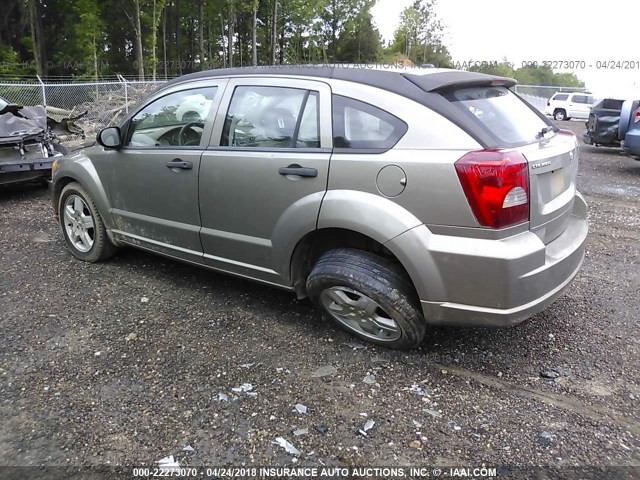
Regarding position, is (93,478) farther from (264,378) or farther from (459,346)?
(459,346)

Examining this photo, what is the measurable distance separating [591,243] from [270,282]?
378 cm

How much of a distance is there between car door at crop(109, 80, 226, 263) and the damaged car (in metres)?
3.63

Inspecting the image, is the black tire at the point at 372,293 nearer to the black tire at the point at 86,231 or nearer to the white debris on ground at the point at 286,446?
the white debris on ground at the point at 286,446

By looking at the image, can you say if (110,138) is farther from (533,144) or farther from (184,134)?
(533,144)

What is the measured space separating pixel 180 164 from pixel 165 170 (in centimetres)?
21

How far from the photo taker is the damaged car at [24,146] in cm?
704

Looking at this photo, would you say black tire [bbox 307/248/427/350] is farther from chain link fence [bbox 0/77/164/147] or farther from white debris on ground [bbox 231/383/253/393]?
chain link fence [bbox 0/77/164/147]

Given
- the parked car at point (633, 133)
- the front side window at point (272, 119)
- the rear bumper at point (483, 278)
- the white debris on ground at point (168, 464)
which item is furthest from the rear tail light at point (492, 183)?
the parked car at point (633, 133)

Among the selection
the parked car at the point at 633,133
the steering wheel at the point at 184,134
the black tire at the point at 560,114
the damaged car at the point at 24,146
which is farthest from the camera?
the black tire at the point at 560,114

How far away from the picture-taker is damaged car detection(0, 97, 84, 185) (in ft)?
23.1

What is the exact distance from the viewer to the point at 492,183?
260 cm

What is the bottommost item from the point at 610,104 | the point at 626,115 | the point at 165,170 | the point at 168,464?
the point at 168,464

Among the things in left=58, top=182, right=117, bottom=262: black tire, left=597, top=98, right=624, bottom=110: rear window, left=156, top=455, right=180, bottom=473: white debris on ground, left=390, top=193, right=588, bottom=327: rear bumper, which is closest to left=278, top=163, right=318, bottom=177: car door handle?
left=390, top=193, right=588, bottom=327: rear bumper

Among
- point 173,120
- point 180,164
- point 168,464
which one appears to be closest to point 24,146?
point 173,120
